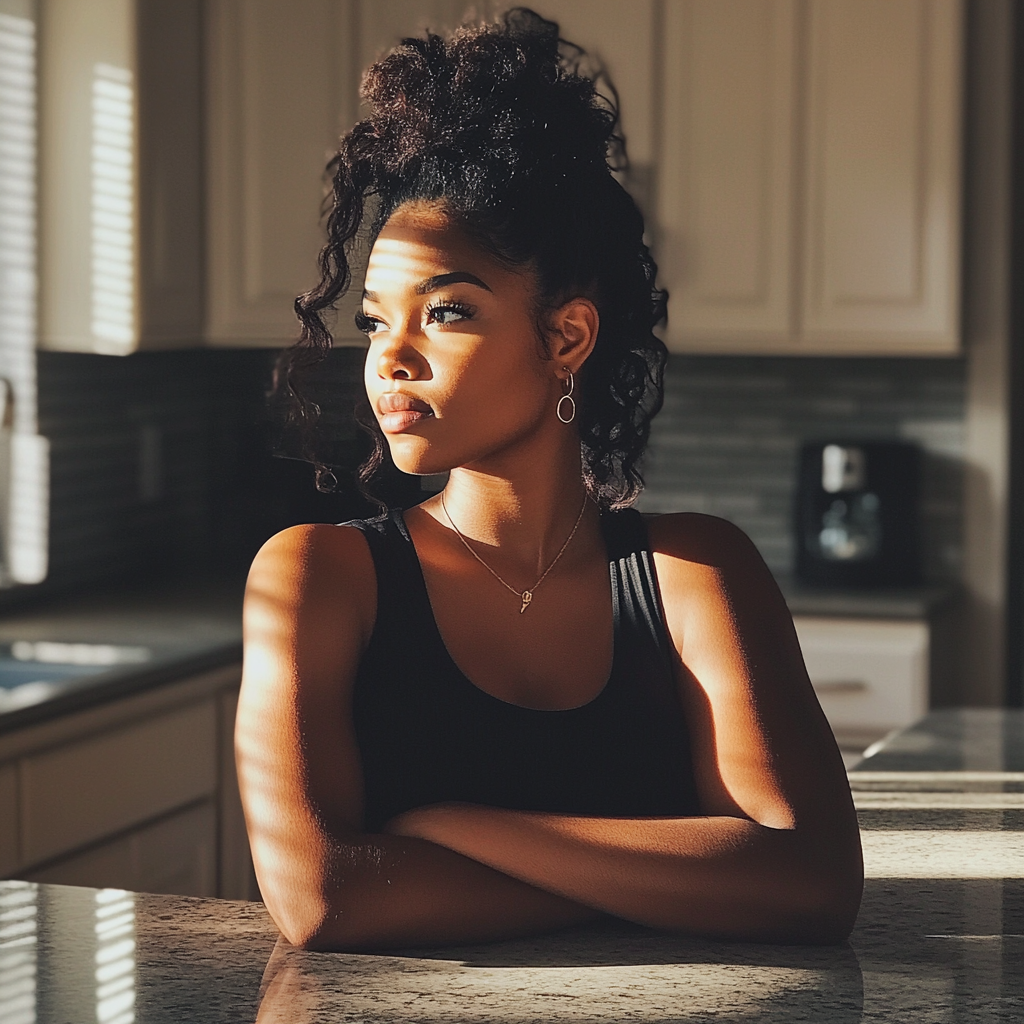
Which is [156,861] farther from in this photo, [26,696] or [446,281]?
[446,281]

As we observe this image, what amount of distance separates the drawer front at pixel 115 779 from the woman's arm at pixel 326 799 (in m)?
1.40

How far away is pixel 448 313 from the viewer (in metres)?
1.23

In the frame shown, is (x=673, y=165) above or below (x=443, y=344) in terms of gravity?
above

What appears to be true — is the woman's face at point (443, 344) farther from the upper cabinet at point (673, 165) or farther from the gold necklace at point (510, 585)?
the upper cabinet at point (673, 165)

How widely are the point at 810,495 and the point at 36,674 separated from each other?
1.86m

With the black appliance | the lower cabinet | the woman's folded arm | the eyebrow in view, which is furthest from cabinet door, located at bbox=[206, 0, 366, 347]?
the woman's folded arm

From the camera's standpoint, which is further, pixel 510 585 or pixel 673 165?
pixel 673 165

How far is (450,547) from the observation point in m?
1.32

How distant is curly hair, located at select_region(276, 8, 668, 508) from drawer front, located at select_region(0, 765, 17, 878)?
131 cm

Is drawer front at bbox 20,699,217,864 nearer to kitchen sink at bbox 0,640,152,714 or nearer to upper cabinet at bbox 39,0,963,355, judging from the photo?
kitchen sink at bbox 0,640,152,714

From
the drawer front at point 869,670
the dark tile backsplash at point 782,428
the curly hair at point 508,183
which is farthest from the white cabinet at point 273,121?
the curly hair at point 508,183

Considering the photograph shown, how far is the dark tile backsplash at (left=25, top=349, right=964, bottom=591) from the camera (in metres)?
3.79

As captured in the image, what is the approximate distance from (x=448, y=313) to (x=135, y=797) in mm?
1784

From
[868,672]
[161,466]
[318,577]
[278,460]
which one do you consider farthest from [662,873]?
[161,466]
